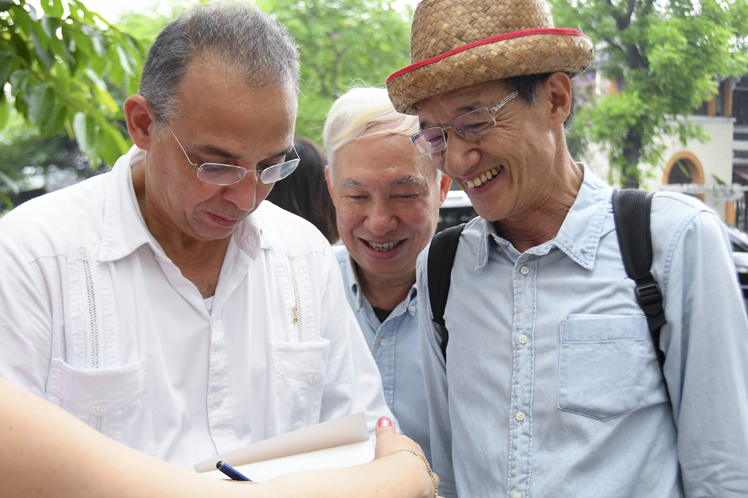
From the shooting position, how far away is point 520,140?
1.81m

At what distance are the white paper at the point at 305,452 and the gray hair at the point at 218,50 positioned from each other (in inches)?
36.0

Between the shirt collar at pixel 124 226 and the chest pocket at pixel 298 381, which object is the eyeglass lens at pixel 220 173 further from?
the chest pocket at pixel 298 381

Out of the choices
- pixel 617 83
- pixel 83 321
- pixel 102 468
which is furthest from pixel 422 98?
pixel 617 83

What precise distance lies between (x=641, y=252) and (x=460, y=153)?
563 mm

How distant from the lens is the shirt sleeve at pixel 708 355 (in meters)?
1.56

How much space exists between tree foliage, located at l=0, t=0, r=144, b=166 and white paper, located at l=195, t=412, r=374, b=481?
4.54ft

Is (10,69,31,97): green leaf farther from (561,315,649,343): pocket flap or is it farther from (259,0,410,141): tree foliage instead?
(259,0,410,141): tree foliage

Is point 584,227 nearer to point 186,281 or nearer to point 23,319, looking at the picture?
point 186,281

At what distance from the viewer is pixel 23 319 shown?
1495 millimetres

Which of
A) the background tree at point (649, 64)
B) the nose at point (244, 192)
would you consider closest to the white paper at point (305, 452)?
the nose at point (244, 192)

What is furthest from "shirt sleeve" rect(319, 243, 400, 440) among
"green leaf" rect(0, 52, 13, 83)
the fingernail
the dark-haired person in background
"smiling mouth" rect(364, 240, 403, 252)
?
the dark-haired person in background

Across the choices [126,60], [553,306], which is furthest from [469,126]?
[126,60]

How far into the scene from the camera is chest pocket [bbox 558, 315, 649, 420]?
5.40 ft

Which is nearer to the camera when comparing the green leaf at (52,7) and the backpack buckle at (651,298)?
the backpack buckle at (651,298)
